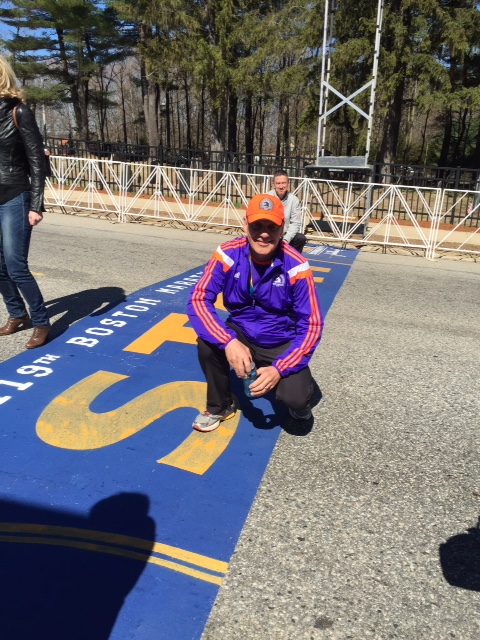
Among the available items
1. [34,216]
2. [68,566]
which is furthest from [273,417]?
[34,216]

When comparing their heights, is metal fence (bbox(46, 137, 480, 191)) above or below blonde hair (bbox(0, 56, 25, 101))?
below

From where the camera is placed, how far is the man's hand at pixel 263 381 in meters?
2.94

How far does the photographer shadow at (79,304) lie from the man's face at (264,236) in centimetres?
270

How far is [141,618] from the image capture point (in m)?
2.02

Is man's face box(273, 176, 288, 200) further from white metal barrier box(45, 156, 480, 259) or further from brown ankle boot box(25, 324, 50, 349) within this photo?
white metal barrier box(45, 156, 480, 259)

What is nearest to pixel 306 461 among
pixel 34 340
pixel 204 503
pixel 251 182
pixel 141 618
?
pixel 204 503

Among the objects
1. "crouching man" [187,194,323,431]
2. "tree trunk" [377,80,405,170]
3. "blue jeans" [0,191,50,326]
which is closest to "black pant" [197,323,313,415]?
"crouching man" [187,194,323,431]

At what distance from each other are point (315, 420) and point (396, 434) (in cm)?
55

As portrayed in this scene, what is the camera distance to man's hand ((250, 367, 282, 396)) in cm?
294

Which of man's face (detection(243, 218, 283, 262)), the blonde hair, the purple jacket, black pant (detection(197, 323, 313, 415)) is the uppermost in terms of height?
the blonde hair

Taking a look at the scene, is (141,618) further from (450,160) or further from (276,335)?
(450,160)

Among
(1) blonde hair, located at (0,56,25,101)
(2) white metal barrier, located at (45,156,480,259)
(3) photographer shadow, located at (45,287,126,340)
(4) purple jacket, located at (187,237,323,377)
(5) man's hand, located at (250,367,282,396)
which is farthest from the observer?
(2) white metal barrier, located at (45,156,480,259)

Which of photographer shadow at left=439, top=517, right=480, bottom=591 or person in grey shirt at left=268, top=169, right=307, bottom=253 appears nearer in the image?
photographer shadow at left=439, top=517, right=480, bottom=591

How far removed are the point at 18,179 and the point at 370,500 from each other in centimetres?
349
